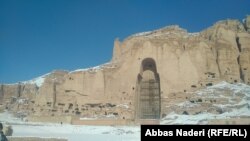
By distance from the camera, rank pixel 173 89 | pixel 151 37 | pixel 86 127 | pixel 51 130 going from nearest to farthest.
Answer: pixel 51 130, pixel 86 127, pixel 173 89, pixel 151 37

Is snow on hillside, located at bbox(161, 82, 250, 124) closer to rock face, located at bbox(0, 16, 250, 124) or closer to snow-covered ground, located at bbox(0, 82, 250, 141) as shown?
snow-covered ground, located at bbox(0, 82, 250, 141)

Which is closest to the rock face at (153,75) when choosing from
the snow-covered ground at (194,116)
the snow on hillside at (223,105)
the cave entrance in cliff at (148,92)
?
the cave entrance in cliff at (148,92)

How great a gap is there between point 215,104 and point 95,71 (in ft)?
60.3

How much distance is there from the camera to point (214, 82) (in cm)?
4797

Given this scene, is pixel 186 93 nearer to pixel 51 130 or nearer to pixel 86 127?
pixel 86 127

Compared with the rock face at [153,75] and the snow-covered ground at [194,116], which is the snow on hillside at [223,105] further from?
the rock face at [153,75]

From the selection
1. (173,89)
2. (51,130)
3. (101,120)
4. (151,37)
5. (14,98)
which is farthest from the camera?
(14,98)

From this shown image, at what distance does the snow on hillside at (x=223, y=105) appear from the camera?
39.1m

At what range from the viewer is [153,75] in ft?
170

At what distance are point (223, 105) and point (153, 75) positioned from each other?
12.1 meters

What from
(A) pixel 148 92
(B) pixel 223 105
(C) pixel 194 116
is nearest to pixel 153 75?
(A) pixel 148 92

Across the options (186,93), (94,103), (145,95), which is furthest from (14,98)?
(186,93)

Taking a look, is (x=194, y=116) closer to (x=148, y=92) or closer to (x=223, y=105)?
(x=223, y=105)

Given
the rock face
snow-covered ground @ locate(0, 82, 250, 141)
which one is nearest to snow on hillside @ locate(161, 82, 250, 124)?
snow-covered ground @ locate(0, 82, 250, 141)
